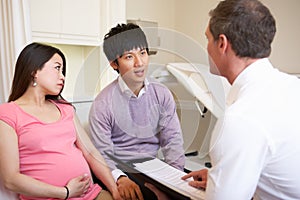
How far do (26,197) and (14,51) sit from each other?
755mm

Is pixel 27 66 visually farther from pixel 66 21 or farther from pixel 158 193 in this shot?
pixel 66 21

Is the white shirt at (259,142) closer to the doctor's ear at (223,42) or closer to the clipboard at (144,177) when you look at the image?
the doctor's ear at (223,42)

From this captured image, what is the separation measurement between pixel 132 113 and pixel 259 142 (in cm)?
80

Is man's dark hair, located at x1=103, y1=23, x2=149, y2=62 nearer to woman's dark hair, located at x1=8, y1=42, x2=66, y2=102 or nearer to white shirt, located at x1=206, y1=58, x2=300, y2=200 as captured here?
woman's dark hair, located at x1=8, y1=42, x2=66, y2=102

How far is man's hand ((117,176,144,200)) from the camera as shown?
1.23m

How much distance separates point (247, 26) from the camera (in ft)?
2.62

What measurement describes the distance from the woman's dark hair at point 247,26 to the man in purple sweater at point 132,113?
1.98 feet

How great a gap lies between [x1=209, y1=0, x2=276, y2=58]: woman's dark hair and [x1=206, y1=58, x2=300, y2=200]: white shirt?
0.07 meters

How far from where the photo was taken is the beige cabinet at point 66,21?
1.85 meters

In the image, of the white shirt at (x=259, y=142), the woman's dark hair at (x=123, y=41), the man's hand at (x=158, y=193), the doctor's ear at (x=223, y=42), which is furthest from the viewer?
the woman's dark hair at (x=123, y=41)

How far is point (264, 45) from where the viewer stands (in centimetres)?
82

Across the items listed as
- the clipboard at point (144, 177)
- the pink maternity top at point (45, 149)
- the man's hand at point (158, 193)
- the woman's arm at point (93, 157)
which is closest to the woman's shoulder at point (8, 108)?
the pink maternity top at point (45, 149)

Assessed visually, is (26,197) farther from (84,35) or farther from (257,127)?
(84,35)

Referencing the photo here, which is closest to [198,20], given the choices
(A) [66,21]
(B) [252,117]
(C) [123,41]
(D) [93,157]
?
(A) [66,21]
